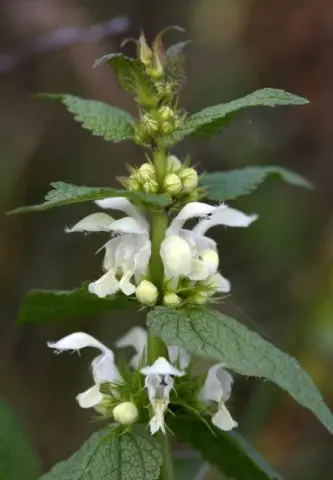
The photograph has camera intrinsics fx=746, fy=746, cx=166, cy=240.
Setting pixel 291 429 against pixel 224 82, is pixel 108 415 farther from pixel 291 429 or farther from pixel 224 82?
pixel 224 82

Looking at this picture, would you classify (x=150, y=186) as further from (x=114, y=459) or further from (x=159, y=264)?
(x=114, y=459)

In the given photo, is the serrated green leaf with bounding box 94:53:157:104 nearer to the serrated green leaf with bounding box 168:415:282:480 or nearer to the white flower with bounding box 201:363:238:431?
the white flower with bounding box 201:363:238:431

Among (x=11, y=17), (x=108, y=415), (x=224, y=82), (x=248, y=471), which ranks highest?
(x=11, y=17)

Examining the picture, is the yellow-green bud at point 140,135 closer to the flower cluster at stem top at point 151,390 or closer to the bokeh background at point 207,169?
the flower cluster at stem top at point 151,390

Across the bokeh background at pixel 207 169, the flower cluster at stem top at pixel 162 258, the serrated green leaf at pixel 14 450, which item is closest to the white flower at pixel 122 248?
the flower cluster at stem top at pixel 162 258

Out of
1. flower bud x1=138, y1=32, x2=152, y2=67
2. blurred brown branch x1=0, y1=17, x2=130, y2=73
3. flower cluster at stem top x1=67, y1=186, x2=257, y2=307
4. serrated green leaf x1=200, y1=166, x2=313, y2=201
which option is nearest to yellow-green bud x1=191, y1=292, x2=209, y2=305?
flower cluster at stem top x1=67, y1=186, x2=257, y2=307

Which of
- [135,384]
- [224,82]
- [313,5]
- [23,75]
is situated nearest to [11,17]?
[23,75]
